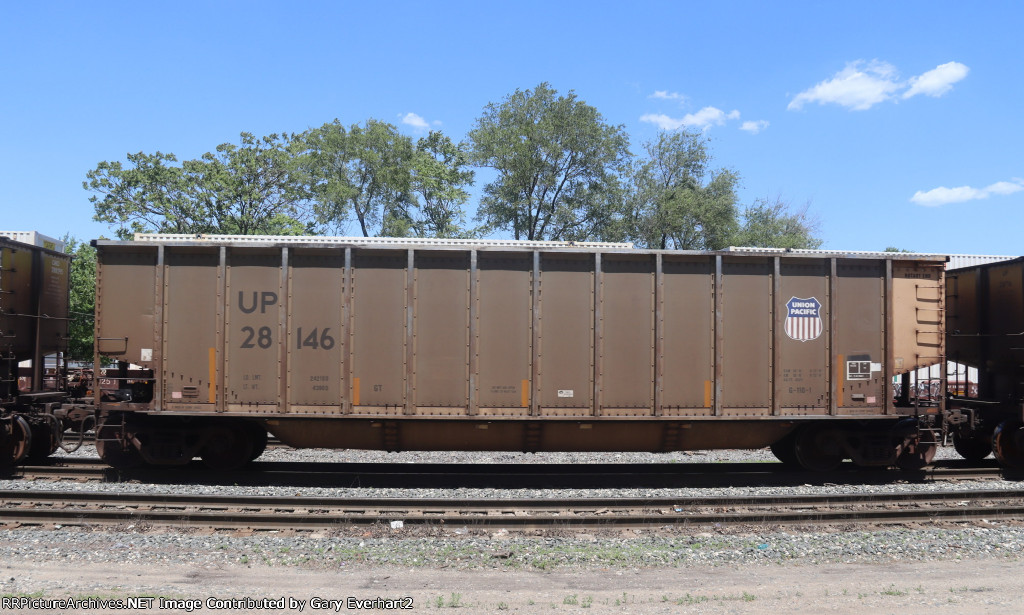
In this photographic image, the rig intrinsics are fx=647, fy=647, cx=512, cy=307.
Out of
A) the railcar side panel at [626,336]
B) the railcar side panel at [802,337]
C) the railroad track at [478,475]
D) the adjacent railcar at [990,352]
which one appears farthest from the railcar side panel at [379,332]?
the adjacent railcar at [990,352]

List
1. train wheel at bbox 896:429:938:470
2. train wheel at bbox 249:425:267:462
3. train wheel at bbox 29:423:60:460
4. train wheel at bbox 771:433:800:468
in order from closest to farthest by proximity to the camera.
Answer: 1. train wheel at bbox 249:425:267:462
2. train wheel at bbox 896:429:938:470
3. train wheel at bbox 29:423:60:460
4. train wheel at bbox 771:433:800:468

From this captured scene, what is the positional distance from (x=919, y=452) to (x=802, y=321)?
329cm

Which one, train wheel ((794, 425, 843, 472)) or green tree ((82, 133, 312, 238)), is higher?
green tree ((82, 133, 312, 238))

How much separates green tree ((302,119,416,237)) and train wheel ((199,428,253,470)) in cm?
3018

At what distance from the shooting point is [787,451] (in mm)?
12102

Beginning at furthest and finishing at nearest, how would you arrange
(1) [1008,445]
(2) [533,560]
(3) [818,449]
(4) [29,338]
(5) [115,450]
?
(4) [29,338] → (1) [1008,445] → (3) [818,449] → (5) [115,450] → (2) [533,560]

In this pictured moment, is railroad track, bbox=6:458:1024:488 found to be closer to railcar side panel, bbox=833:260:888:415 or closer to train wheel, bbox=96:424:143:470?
train wheel, bbox=96:424:143:470

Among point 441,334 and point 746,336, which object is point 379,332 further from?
point 746,336

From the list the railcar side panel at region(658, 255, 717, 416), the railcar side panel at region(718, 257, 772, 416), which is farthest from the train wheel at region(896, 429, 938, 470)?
the railcar side panel at region(658, 255, 717, 416)

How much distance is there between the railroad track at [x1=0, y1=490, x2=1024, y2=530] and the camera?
334 inches

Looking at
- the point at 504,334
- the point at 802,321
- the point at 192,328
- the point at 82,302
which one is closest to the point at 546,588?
the point at 504,334

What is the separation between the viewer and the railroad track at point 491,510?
848cm

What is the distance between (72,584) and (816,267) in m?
11.3

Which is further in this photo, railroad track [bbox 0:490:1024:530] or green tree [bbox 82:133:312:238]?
green tree [bbox 82:133:312:238]
